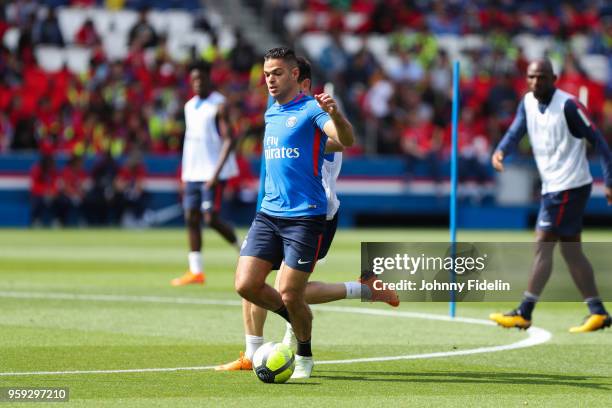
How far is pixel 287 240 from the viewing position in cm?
901

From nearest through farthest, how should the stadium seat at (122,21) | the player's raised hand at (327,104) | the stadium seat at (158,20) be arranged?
the player's raised hand at (327,104)
the stadium seat at (122,21)
the stadium seat at (158,20)

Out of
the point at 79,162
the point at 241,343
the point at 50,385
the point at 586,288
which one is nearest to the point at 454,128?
the point at 586,288

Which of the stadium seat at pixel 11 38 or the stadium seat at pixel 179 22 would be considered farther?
the stadium seat at pixel 179 22

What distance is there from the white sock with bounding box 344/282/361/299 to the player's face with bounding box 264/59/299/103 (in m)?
1.54

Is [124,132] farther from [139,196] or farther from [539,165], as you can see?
[539,165]

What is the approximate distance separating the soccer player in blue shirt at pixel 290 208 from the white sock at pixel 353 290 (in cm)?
74

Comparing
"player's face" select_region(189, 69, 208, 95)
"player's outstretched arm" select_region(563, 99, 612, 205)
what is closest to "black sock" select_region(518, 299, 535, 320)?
"player's outstretched arm" select_region(563, 99, 612, 205)

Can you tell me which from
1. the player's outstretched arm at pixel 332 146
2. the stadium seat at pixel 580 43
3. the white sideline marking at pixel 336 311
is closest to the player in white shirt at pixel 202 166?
the white sideline marking at pixel 336 311

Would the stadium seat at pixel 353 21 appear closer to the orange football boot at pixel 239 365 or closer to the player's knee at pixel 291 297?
the orange football boot at pixel 239 365

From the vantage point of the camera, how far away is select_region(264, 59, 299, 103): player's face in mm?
9000

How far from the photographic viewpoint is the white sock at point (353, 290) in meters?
9.80

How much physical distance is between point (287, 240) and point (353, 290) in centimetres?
104

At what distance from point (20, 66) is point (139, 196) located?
4.10 meters

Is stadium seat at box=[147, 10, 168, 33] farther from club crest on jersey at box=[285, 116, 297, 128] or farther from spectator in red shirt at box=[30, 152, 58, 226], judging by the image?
club crest on jersey at box=[285, 116, 297, 128]
